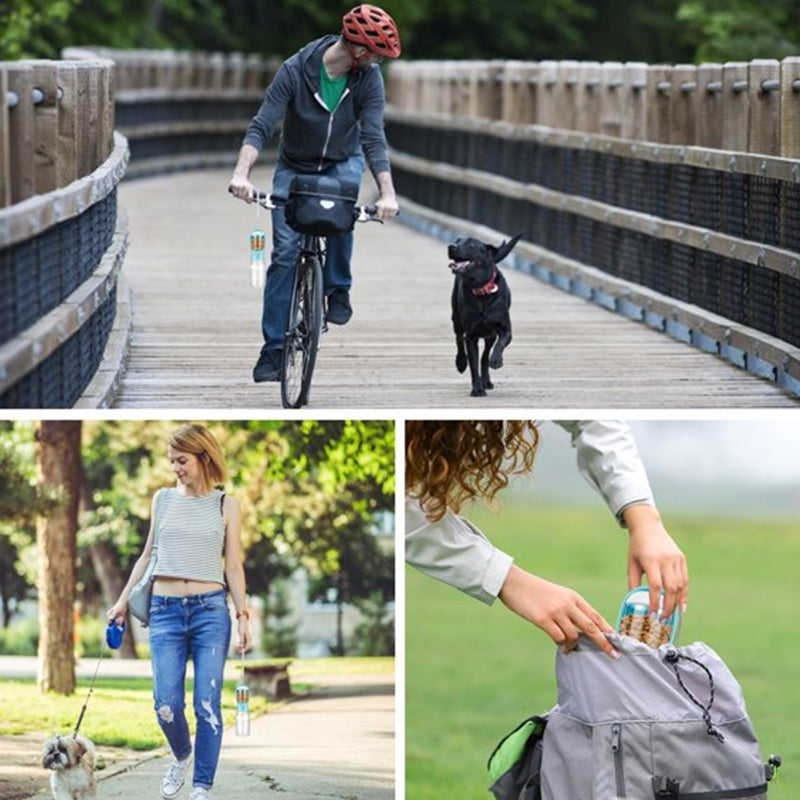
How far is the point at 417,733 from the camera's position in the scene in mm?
12016

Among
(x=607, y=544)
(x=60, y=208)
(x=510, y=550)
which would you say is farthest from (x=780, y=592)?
(x=60, y=208)

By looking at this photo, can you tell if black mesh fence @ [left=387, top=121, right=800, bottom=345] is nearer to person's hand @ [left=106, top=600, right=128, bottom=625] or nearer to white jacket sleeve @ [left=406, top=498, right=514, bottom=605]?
person's hand @ [left=106, top=600, right=128, bottom=625]

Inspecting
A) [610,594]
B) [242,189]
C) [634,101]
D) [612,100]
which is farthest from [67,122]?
[610,594]

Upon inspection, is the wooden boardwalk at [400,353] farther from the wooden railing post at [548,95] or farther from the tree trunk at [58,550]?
the tree trunk at [58,550]

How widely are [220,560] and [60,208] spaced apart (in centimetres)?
135

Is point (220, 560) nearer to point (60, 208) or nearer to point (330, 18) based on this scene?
point (60, 208)

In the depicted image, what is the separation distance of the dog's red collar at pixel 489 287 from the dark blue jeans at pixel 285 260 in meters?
0.57

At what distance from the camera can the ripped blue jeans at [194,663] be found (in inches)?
263

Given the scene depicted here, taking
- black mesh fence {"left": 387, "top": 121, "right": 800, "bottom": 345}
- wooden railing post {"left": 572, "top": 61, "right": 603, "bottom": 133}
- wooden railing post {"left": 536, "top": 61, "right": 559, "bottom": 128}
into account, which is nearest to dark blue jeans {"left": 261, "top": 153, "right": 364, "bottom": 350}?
black mesh fence {"left": 387, "top": 121, "right": 800, "bottom": 345}

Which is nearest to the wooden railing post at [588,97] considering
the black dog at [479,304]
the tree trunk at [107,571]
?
the black dog at [479,304]

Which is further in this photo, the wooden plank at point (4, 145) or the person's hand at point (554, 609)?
the wooden plank at point (4, 145)

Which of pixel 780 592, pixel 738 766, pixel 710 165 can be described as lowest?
pixel 780 592

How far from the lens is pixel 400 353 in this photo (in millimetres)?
11438

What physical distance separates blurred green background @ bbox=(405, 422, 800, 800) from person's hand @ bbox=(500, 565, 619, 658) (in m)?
3.59
